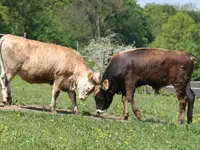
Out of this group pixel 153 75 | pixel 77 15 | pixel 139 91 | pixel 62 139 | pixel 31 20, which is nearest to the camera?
pixel 62 139

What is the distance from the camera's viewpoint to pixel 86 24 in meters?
75.9

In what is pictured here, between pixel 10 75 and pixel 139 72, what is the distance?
3395 mm

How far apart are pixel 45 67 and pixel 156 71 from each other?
290 centimetres

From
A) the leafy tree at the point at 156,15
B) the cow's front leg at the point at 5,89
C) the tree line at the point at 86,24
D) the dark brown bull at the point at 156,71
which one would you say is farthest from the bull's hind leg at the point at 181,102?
the leafy tree at the point at 156,15

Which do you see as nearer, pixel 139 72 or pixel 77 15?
pixel 139 72

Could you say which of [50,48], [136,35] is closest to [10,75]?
[50,48]

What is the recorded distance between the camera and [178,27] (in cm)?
9638

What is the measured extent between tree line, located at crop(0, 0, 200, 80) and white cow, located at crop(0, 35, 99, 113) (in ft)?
82.5

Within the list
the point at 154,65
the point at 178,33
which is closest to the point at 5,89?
the point at 154,65

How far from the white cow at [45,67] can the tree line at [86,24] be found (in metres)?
25.1

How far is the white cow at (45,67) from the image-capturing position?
633 inches

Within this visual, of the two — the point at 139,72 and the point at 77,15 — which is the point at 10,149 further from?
the point at 77,15

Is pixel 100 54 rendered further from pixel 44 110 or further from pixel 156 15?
pixel 156 15

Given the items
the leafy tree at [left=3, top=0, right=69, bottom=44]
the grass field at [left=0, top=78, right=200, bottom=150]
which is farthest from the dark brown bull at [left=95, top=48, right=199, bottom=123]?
the leafy tree at [left=3, top=0, right=69, bottom=44]
